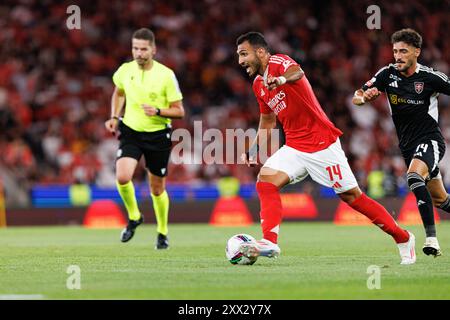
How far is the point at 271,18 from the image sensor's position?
25.9 meters

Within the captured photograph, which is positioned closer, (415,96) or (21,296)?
(21,296)

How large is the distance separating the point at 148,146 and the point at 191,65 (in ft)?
42.2

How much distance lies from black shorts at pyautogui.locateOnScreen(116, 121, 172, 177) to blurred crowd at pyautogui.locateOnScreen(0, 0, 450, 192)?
902 centimetres

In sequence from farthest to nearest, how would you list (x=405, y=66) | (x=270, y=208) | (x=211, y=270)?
1. (x=405, y=66)
2. (x=270, y=208)
3. (x=211, y=270)

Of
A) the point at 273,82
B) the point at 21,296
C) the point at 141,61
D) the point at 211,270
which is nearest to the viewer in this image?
the point at 21,296

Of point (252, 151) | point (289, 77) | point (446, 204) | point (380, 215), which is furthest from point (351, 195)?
point (446, 204)

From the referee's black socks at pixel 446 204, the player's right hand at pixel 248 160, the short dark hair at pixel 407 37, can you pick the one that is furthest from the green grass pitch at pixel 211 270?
the short dark hair at pixel 407 37

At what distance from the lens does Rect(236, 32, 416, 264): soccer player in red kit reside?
371 inches

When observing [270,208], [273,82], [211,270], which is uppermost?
[273,82]

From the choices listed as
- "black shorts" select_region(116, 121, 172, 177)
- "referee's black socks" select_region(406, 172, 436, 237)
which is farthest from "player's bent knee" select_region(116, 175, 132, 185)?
"referee's black socks" select_region(406, 172, 436, 237)

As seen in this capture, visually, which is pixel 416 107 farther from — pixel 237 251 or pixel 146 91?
pixel 146 91

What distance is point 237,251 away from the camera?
946cm
